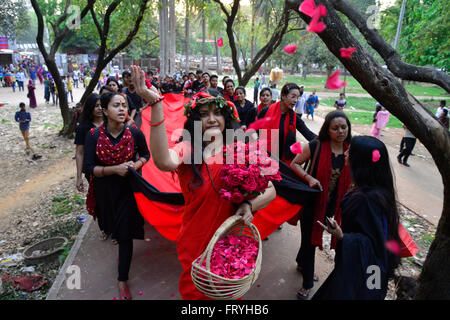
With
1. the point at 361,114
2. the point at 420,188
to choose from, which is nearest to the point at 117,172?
the point at 420,188

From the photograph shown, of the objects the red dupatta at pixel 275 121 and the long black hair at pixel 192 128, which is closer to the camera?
the long black hair at pixel 192 128

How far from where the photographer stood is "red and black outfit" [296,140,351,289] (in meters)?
3.31

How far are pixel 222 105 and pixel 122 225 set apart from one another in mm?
1811

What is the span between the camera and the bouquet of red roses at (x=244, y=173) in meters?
2.17

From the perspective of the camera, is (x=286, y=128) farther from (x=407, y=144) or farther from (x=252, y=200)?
(x=407, y=144)

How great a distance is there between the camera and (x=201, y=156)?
2.48m

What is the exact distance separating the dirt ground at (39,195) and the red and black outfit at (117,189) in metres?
1.25

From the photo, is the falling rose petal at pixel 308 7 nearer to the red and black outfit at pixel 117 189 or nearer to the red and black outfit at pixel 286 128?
the red and black outfit at pixel 117 189

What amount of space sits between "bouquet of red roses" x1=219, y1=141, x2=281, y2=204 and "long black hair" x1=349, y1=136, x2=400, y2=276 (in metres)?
0.62

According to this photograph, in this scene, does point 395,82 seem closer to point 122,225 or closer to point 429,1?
point 122,225

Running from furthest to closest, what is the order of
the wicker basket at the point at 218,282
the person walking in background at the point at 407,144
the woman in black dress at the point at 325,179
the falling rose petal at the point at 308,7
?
1. the person walking in background at the point at 407,144
2. the woman in black dress at the point at 325,179
3. the falling rose petal at the point at 308,7
4. the wicker basket at the point at 218,282

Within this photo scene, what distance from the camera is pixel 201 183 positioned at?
2.40 m

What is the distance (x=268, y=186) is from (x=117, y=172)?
1.73 metres

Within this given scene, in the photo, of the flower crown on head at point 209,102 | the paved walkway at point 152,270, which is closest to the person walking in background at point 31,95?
the paved walkway at point 152,270
